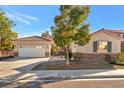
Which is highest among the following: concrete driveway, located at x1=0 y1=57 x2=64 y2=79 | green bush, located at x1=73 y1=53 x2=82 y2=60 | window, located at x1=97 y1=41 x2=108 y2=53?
window, located at x1=97 y1=41 x2=108 y2=53

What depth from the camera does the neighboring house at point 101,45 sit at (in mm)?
27125

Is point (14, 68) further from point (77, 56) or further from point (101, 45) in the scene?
point (101, 45)

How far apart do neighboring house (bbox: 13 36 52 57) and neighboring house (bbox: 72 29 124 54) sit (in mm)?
10254

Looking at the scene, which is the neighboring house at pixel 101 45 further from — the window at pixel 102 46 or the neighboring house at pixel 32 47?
the neighboring house at pixel 32 47

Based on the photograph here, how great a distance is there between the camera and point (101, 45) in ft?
89.7

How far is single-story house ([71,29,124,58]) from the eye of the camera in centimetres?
2712

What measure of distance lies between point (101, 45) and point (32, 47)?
518 inches

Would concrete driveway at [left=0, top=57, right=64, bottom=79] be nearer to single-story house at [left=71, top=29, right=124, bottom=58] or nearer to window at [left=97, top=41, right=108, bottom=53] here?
single-story house at [left=71, top=29, right=124, bottom=58]

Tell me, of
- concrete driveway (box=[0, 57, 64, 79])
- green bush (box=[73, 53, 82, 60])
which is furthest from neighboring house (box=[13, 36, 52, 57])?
concrete driveway (box=[0, 57, 64, 79])

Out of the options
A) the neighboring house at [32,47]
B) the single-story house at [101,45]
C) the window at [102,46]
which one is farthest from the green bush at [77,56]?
the neighboring house at [32,47]

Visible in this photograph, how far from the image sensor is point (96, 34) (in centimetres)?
2752
